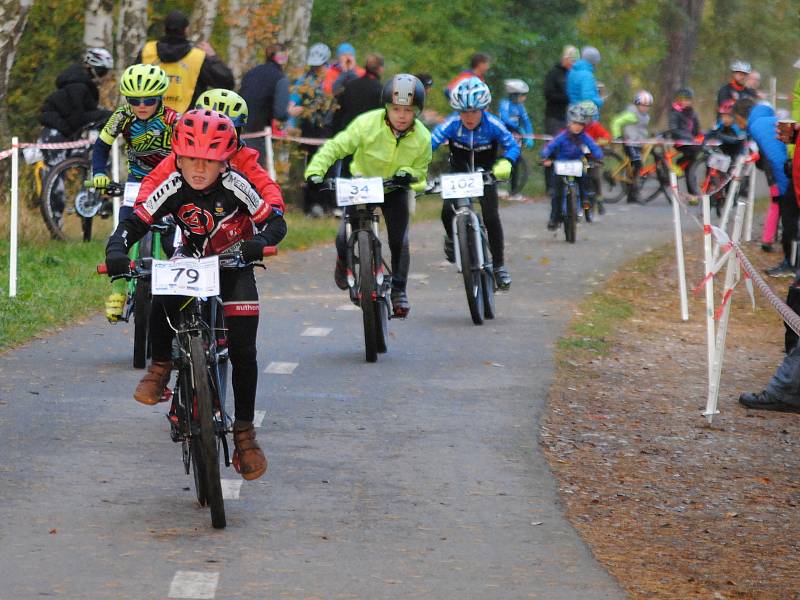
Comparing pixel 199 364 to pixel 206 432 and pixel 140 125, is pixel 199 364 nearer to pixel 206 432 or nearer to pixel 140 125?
pixel 206 432

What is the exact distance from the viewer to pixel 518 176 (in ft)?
92.0

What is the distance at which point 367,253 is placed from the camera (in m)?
11.1

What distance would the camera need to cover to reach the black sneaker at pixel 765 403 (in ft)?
34.3

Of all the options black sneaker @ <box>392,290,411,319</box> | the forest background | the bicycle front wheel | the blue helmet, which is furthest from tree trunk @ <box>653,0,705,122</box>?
black sneaker @ <box>392,290,411,319</box>

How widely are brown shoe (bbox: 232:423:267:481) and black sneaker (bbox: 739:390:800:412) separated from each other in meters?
4.41

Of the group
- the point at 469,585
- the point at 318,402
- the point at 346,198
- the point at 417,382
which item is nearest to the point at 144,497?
the point at 469,585

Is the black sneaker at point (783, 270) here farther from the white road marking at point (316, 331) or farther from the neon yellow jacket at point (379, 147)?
the neon yellow jacket at point (379, 147)

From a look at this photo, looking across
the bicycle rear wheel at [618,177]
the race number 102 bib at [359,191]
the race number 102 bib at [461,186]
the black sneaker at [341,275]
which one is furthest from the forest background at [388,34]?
the race number 102 bib at [359,191]

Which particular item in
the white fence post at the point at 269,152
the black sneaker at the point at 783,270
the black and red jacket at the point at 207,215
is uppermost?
the black and red jacket at the point at 207,215

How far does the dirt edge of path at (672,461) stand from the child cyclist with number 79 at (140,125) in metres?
2.87

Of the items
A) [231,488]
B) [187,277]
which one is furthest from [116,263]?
[231,488]

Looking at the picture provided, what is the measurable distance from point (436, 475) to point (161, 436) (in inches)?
61.2

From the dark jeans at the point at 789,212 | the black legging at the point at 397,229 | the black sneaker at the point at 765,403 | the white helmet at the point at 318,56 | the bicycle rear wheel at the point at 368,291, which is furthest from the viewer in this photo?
the white helmet at the point at 318,56

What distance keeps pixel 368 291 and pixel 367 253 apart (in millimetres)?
272
